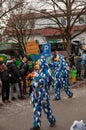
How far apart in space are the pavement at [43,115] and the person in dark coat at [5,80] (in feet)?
1.12

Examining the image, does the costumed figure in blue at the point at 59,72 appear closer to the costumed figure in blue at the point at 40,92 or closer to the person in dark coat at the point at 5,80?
the person in dark coat at the point at 5,80

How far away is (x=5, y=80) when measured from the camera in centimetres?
1466

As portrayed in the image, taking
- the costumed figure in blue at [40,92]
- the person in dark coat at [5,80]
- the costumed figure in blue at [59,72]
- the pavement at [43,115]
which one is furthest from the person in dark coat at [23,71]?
the costumed figure in blue at [40,92]

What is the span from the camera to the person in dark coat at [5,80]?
14.6 metres

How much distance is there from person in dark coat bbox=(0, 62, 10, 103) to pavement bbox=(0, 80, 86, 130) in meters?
0.34

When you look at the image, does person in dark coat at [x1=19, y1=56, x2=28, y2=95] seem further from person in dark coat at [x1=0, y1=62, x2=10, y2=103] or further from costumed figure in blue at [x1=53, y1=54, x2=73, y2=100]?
costumed figure in blue at [x1=53, y1=54, x2=73, y2=100]

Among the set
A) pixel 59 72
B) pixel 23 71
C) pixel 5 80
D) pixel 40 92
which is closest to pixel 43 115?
pixel 40 92

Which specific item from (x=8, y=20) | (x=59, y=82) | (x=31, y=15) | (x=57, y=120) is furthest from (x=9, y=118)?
(x=8, y=20)

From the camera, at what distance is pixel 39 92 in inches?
377

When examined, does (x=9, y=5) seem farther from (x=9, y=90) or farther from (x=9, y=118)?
(x=9, y=118)

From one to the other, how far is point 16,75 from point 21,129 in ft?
18.1

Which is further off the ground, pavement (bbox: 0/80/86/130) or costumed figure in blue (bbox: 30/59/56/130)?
costumed figure in blue (bbox: 30/59/56/130)

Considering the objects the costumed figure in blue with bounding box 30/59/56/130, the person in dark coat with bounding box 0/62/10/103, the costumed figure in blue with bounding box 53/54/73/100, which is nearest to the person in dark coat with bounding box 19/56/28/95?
the person in dark coat with bounding box 0/62/10/103

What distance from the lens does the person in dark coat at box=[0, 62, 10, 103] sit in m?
14.6
